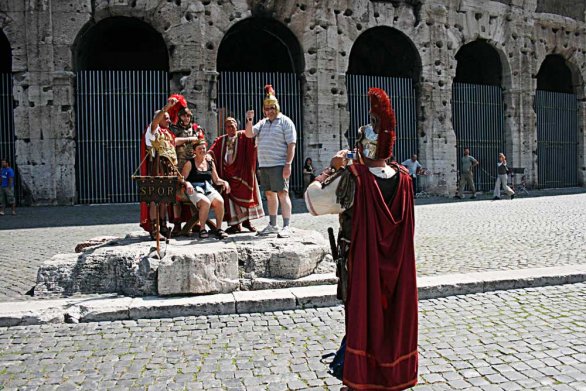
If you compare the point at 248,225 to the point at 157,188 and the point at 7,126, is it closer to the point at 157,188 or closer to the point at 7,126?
the point at 157,188

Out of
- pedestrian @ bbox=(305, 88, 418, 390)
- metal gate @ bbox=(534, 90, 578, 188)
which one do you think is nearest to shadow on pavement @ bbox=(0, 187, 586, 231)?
metal gate @ bbox=(534, 90, 578, 188)

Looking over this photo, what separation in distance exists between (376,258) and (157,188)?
317 centimetres

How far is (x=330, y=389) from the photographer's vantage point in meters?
3.15

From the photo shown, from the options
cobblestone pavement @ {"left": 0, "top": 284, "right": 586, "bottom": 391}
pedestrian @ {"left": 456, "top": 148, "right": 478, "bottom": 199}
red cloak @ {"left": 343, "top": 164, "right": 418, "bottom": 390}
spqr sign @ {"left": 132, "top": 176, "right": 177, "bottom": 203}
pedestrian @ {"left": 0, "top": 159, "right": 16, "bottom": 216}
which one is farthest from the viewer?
pedestrian @ {"left": 456, "top": 148, "right": 478, "bottom": 199}

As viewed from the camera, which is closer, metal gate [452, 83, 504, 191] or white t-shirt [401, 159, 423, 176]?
white t-shirt [401, 159, 423, 176]

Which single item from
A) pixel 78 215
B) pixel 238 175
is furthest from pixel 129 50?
pixel 238 175

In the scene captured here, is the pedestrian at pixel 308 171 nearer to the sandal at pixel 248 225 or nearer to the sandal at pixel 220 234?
the sandal at pixel 248 225

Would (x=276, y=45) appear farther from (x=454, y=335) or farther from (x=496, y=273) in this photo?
(x=454, y=335)

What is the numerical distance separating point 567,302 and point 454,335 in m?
1.51

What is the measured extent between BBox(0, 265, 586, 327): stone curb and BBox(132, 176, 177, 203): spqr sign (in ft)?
3.27

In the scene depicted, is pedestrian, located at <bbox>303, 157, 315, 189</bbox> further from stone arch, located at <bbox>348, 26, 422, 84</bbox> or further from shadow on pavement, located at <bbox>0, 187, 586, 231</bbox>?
stone arch, located at <bbox>348, 26, 422, 84</bbox>

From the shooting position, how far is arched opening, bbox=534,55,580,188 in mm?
19828

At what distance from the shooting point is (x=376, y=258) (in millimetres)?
2754

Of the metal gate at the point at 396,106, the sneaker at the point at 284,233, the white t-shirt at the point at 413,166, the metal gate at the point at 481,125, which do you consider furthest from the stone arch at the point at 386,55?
the sneaker at the point at 284,233
